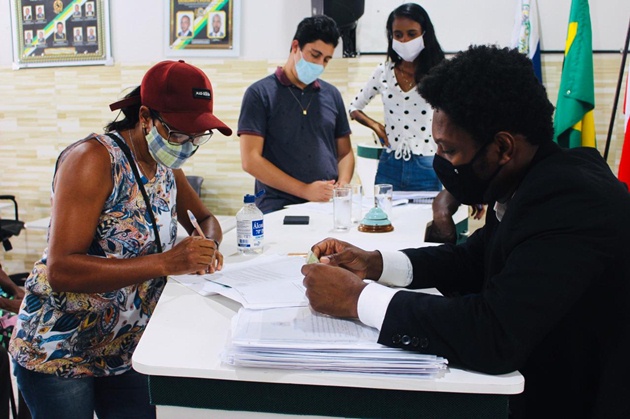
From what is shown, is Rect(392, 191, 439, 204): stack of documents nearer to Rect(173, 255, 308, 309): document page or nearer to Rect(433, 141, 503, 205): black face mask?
Rect(173, 255, 308, 309): document page

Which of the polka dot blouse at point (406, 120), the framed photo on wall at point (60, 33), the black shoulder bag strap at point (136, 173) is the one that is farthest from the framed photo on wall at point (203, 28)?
the black shoulder bag strap at point (136, 173)

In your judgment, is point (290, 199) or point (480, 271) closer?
point (480, 271)

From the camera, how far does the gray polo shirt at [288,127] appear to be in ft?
9.50

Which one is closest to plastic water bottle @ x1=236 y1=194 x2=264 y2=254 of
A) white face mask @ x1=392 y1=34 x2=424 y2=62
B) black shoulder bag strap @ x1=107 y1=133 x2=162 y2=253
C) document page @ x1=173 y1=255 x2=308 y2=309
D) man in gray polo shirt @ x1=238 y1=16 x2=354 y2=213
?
document page @ x1=173 y1=255 x2=308 y2=309

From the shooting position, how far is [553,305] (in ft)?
3.08

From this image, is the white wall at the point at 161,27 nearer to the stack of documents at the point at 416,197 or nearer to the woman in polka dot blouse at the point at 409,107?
the woman in polka dot blouse at the point at 409,107

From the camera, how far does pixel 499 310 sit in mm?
956

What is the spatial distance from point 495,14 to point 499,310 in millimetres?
3511

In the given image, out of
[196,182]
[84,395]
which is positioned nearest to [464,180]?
[84,395]

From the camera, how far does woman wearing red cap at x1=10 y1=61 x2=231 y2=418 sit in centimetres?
137

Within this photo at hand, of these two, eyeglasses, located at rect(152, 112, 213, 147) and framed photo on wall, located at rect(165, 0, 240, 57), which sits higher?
framed photo on wall, located at rect(165, 0, 240, 57)

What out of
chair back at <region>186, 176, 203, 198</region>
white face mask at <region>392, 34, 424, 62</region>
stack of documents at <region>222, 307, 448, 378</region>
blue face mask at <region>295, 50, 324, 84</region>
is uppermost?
white face mask at <region>392, 34, 424, 62</region>

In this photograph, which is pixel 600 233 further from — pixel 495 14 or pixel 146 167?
pixel 495 14

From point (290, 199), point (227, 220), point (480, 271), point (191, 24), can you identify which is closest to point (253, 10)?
point (191, 24)
